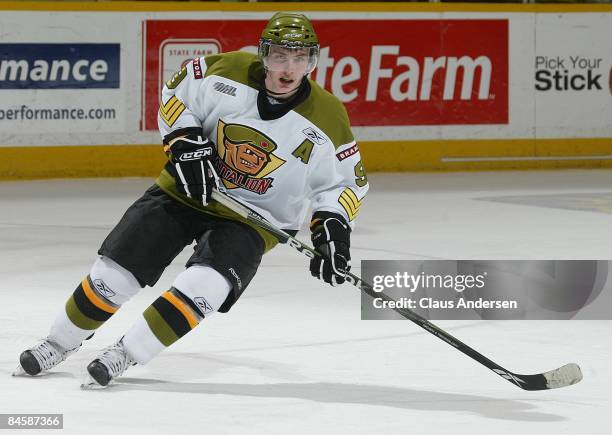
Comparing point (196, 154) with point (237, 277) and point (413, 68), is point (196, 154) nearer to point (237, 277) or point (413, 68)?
point (237, 277)

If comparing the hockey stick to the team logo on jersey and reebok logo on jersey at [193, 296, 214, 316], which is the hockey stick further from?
reebok logo on jersey at [193, 296, 214, 316]

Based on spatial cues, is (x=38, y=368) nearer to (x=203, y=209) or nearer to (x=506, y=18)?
(x=203, y=209)

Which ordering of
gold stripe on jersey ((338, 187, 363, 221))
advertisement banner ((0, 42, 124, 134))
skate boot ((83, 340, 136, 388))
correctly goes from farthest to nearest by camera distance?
advertisement banner ((0, 42, 124, 134)) < gold stripe on jersey ((338, 187, 363, 221)) < skate boot ((83, 340, 136, 388))

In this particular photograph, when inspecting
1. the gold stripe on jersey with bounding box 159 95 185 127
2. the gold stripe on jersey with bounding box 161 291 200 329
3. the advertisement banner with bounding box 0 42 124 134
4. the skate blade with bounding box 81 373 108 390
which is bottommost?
the skate blade with bounding box 81 373 108 390

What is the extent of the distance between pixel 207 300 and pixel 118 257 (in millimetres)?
284

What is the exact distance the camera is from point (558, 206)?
7.88 m

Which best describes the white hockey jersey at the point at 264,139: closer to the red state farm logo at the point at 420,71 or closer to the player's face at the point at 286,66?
the player's face at the point at 286,66

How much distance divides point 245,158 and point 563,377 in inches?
39.8

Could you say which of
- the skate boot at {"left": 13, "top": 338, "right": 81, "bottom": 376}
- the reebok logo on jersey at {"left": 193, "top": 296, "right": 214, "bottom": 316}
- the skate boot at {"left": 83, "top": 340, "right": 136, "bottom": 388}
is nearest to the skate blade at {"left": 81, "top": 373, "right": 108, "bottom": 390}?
the skate boot at {"left": 83, "top": 340, "right": 136, "bottom": 388}

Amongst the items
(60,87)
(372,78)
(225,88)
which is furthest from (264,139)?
(372,78)

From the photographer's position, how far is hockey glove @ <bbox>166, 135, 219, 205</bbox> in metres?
3.60

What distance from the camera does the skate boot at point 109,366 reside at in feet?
11.3

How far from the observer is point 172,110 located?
147 inches

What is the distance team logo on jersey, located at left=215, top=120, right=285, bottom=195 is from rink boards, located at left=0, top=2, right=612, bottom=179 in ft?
17.7
